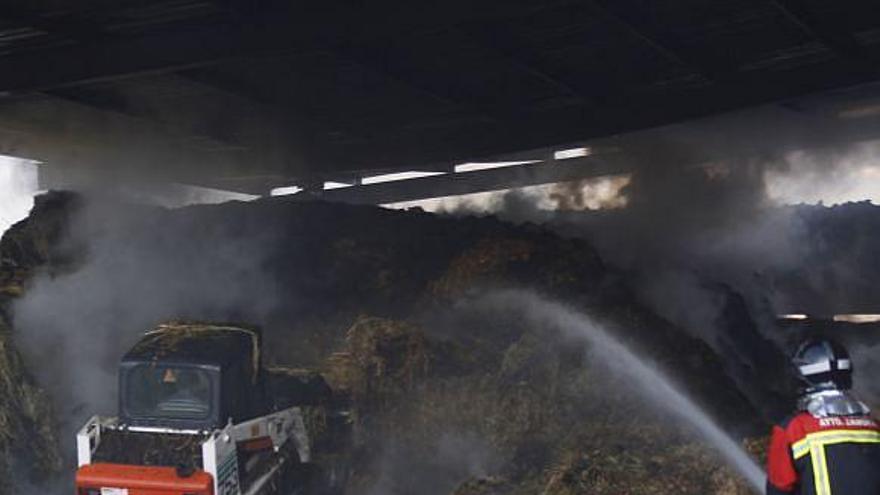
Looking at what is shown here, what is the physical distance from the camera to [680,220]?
19.3 m

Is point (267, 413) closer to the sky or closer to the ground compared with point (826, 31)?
closer to the ground

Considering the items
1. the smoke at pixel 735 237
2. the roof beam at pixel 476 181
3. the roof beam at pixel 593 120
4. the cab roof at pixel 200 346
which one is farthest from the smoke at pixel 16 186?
the cab roof at pixel 200 346

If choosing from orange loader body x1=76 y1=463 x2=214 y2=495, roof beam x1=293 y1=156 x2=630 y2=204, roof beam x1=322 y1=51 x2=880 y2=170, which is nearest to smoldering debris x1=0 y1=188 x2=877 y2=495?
roof beam x1=322 y1=51 x2=880 y2=170

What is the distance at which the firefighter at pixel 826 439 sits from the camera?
17.2 feet

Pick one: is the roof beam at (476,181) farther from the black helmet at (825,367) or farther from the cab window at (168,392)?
the black helmet at (825,367)

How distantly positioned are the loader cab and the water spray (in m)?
4.84

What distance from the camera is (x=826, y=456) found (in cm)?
525

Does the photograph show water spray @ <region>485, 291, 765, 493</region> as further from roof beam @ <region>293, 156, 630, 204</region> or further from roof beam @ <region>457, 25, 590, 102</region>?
roof beam @ <region>293, 156, 630, 204</region>

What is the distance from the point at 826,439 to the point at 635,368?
820cm

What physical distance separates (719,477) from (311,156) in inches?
492

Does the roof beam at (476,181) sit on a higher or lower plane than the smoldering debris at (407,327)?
higher

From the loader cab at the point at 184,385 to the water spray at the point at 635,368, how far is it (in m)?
4.84

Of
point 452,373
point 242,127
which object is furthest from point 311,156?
point 452,373

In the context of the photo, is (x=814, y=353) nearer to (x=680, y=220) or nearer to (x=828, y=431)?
(x=828, y=431)
